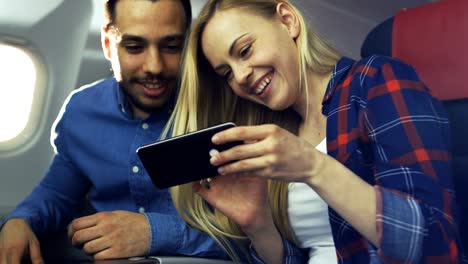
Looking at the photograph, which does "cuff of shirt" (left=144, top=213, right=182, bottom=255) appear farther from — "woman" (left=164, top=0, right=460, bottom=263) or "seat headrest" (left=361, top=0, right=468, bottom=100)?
"seat headrest" (left=361, top=0, right=468, bottom=100)

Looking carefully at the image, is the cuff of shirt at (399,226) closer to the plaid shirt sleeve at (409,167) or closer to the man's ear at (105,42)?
the plaid shirt sleeve at (409,167)

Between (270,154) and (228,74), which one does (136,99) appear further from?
(270,154)

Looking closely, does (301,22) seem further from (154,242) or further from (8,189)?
(8,189)

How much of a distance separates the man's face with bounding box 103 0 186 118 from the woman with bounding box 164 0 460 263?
0.25 ft

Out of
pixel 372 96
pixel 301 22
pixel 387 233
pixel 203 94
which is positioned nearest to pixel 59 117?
pixel 203 94

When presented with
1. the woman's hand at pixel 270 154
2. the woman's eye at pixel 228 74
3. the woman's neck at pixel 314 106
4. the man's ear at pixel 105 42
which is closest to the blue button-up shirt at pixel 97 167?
the man's ear at pixel 105 42

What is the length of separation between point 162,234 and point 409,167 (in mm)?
553

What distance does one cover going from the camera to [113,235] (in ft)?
4.66

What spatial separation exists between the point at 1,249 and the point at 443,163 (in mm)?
917

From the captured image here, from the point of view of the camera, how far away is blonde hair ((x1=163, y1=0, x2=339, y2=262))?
1.49m

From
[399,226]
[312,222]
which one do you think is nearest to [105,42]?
[312,222]

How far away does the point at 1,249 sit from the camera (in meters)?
1.45

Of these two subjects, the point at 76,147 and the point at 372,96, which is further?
the point at 76,147

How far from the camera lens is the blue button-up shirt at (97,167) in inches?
63.2
